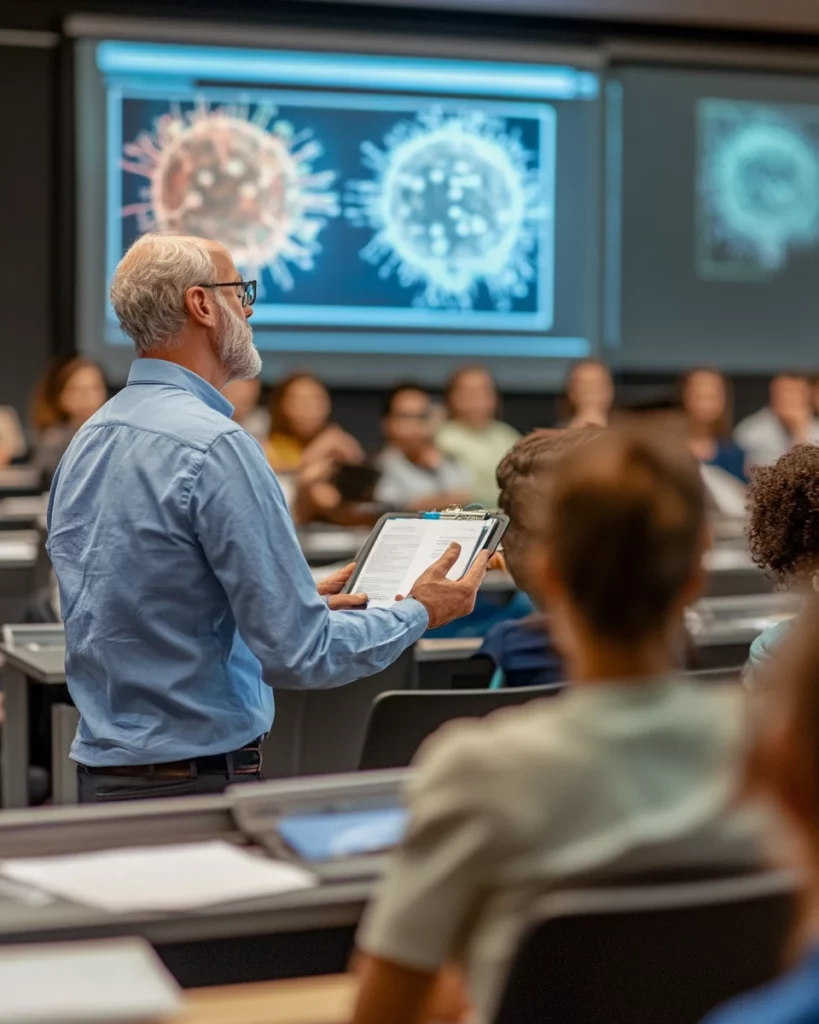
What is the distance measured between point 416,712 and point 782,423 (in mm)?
6530

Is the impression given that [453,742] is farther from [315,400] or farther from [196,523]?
[315,400]

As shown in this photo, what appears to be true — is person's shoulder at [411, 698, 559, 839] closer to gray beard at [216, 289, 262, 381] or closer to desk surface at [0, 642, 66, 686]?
gray beard at [216, 289, 262, 381]

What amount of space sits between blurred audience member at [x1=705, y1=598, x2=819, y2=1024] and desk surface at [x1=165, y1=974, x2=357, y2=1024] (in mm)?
304

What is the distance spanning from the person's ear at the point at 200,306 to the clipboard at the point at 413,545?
47 centimetres

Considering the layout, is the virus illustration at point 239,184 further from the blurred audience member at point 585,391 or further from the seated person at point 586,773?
the seated person at point 586,773

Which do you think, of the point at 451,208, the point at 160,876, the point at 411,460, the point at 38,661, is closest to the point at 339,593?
the point at 38,661

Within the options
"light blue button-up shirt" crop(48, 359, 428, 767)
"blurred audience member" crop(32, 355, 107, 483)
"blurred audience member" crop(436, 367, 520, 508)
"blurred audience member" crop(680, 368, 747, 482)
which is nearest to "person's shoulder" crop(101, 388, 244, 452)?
"light blue button-up shirt" crop(48, 359, 428, 767)

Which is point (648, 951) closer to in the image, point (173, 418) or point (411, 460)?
point (173, 418)

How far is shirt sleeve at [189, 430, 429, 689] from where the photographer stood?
1848mm

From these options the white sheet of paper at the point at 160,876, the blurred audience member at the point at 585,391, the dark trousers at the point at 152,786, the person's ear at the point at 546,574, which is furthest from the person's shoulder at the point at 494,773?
the blurred audience member at the point at 585,391

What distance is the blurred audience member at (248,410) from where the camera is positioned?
7016mm

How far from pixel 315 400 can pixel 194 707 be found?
5.32 meters

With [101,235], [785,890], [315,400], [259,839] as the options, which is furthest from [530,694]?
[101,235]

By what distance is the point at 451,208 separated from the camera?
8594 mm
